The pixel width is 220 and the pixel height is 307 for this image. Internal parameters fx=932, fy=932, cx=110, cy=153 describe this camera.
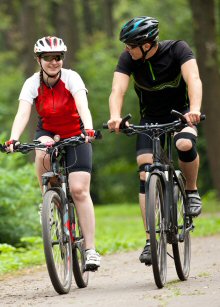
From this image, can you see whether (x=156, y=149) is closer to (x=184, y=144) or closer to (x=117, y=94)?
(x=184, y=144)

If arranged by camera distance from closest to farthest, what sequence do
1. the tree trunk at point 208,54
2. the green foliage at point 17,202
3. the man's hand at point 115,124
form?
the man's hand at point 115,124 < the green foliage at point 17,202 < the tree trunk at point 208,54

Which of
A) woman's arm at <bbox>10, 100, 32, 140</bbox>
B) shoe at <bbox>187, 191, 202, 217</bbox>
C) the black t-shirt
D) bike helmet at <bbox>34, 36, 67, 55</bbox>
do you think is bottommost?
shoe at <bbox>187, 191, 202, 217</bbox>

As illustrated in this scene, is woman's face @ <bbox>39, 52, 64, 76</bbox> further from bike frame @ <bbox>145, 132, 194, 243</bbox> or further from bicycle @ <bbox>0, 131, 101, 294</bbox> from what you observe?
bike frame @ <bbox>145, 132, 194, 243</bbox>

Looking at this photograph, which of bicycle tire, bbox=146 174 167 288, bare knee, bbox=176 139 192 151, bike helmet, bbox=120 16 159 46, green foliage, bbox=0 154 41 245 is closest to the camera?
bicycle tire, bbox=146 174 167 288

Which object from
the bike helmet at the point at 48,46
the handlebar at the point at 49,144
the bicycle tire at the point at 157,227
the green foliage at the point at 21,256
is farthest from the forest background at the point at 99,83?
the bicycle tire at the point at 157,227

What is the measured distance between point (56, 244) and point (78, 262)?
21.8 inches

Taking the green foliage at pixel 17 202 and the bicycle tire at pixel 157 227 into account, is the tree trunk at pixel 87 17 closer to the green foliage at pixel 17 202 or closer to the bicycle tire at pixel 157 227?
the green foliage at pixel 17 202

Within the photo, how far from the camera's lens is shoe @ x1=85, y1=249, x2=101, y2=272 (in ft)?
27.2

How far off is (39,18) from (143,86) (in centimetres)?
3053

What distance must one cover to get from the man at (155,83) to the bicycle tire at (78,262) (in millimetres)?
615

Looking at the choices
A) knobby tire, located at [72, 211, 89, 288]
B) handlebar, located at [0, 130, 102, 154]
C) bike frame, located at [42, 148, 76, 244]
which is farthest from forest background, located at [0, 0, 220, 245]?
handlebar, located at [0, 130, 102, 154]

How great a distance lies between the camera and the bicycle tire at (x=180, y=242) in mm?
8234

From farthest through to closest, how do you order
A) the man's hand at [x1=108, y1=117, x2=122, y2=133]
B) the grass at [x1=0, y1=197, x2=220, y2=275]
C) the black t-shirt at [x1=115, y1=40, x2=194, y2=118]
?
1. the grass at [x1=0, y1=197, x2=220, y2=275]
2. the black t-shirt at [x1=115, y1=40, x2=194, y2=118]
3. the man's hand at [x1=108, y1=117, x2=122, y2=133]

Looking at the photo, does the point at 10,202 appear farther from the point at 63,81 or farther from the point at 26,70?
the point at 26,70
